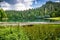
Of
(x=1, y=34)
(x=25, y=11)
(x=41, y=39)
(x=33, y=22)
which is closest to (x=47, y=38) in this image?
(x=41, y=39)

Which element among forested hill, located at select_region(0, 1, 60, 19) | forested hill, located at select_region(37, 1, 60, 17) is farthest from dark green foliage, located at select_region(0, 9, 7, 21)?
forested hill, located at select_region(37, 1, 60, 17)

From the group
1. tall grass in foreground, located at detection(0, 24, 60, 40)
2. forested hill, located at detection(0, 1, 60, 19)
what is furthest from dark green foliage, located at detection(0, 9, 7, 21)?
tall grass in foreground, located at detection(0, 24, 60, 40)

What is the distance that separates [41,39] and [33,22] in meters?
0.44

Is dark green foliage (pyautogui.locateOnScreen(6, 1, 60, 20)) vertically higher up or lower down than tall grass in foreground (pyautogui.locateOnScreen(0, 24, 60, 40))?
higher up

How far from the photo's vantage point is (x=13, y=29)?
377cm

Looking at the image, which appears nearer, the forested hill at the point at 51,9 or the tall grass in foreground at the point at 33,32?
the tall grass in foreground at the point at 33,32

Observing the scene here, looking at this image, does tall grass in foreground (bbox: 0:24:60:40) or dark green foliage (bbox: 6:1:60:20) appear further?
dark green foliage (bbox: 6:1:60:20)

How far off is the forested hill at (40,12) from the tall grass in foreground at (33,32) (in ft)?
0.80

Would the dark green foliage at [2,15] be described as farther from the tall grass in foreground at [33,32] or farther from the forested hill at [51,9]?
the forested hill at [51,9]

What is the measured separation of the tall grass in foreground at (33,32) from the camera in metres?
3.75

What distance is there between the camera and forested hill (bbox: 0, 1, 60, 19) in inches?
153

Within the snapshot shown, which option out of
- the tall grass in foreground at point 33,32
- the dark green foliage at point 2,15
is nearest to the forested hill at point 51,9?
the tall grass in foreground at point 33,32

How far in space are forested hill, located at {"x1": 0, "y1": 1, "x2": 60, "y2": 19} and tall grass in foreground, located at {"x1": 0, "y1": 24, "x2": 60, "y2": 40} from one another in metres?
0.24

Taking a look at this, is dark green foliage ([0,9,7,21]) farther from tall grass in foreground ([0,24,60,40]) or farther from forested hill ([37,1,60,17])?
forested hill ([37,1,60,17])
